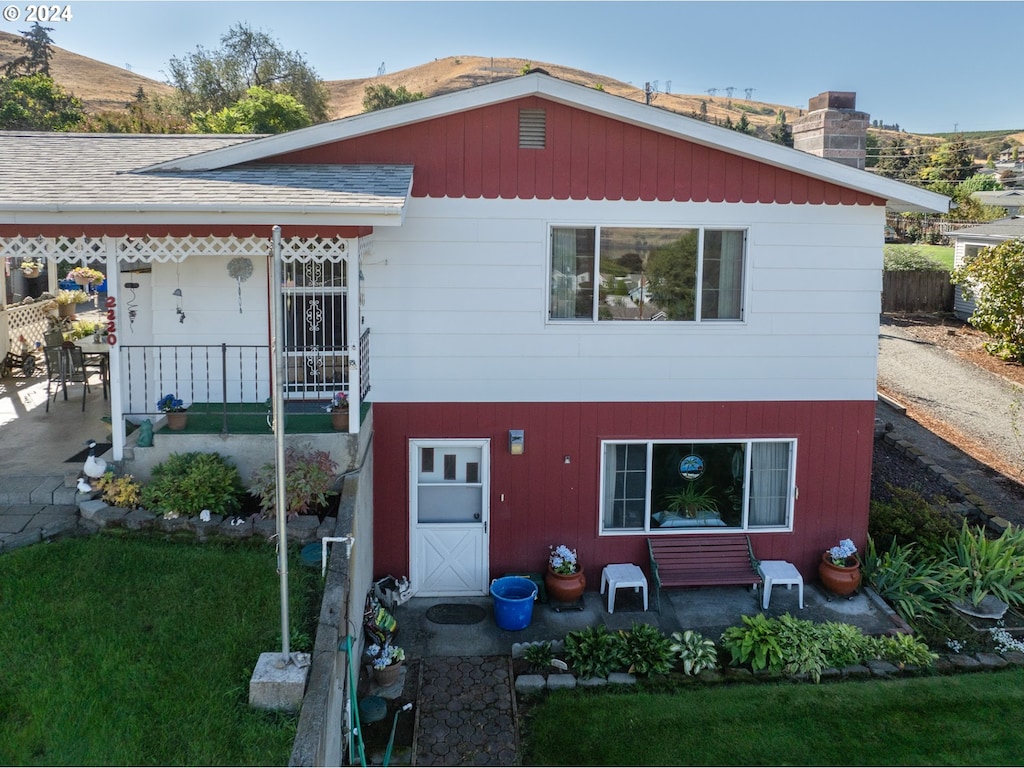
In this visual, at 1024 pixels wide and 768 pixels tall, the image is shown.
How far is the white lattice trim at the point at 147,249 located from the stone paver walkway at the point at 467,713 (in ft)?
14.8

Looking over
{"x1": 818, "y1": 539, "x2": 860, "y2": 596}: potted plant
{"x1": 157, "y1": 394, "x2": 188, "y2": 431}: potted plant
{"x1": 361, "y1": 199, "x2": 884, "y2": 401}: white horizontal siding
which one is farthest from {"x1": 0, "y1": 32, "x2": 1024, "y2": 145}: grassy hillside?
{"x1": 157, "y1": 394, "x2": 188, "y2": 431}: potted plant

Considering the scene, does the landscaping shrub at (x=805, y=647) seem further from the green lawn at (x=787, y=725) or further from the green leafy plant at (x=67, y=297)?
the green leafy plant at (x=67, y=297)

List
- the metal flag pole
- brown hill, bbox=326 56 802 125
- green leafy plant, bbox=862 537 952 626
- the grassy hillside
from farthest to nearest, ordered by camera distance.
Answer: brown hill, bbox=326 56 802 125
the grassy hillside
green leafy plant, bbox=862 537 952 626
the metal flag pole

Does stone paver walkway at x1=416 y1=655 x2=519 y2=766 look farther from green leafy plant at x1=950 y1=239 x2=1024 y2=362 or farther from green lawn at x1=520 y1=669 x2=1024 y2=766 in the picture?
green leafy plant at x1=950 y1=239 x2=1024 y2=362

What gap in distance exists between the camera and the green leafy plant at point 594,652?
8.57 metres

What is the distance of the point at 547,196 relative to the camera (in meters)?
9.73

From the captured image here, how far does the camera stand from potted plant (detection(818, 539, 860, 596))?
1027 centimetres

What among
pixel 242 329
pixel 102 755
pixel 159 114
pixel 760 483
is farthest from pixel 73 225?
pixel 159 114

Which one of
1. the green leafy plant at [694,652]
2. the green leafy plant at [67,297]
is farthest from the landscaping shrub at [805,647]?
the green leafy plant at [67,297]

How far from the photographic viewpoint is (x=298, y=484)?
816 centimetres

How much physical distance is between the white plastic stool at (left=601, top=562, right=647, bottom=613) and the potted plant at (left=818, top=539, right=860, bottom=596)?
2392 millimetres

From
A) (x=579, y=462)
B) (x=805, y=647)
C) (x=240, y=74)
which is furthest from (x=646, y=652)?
(x=240, y=74)

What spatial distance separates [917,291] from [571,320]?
20.8m

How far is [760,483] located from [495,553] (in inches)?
141
